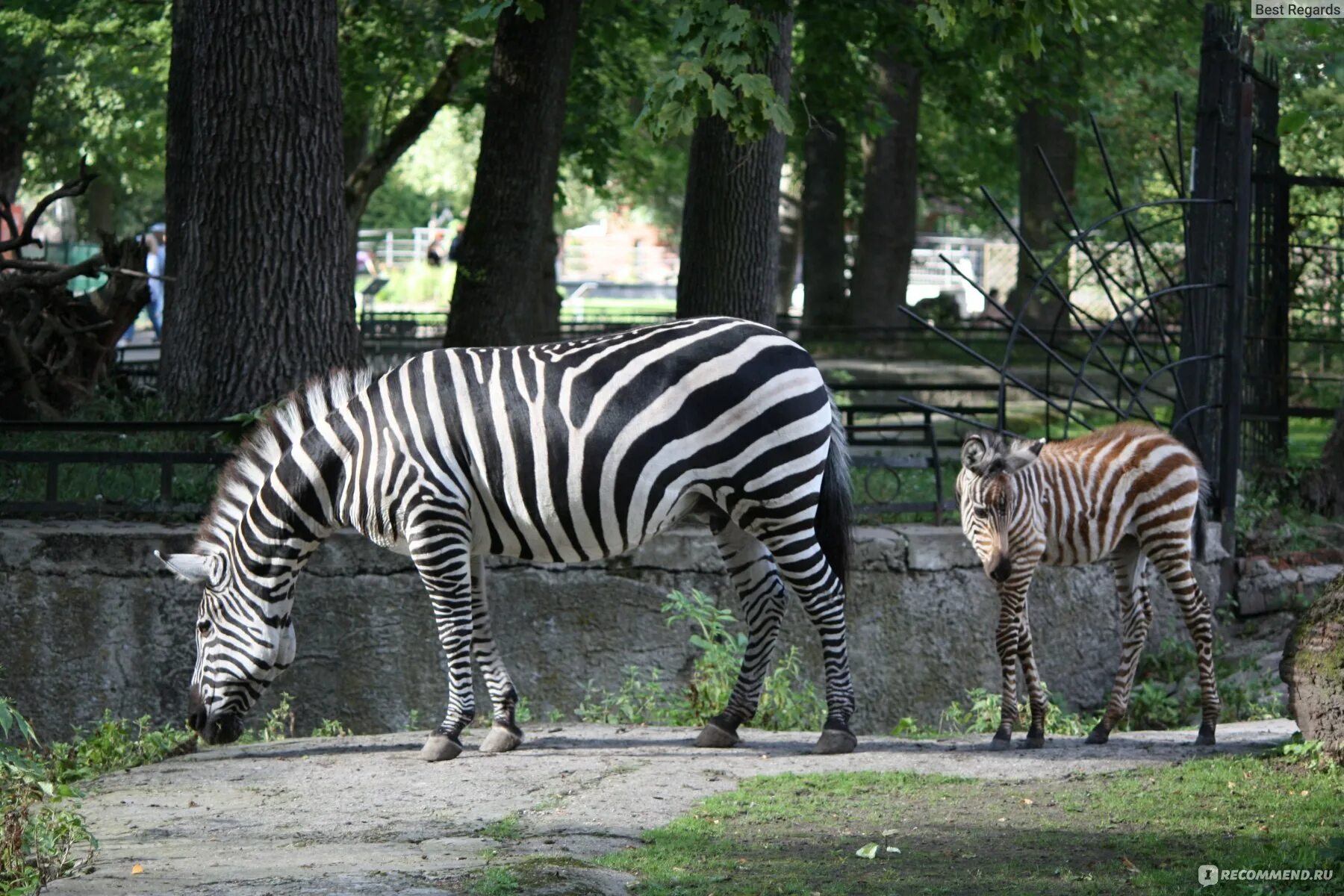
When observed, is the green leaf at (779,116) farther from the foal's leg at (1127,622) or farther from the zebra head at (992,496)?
the foal's leg at (1127,622)

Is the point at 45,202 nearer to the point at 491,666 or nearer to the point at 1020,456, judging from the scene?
the point at 491,666

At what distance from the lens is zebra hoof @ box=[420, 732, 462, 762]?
7086mm

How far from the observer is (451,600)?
7.05 meters

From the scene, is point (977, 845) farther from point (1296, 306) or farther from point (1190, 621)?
point (1296, 306)

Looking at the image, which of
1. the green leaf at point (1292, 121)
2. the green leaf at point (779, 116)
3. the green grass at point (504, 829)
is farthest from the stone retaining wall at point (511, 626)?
the green leaf at point (1292, 121)

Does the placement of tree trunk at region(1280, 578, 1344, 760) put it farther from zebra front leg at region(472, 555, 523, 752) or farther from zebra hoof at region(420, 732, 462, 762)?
zebra hoof at region(420, 732, 462, 762)

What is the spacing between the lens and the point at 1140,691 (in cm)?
926

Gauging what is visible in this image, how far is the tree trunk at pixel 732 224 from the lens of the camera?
36.4 feet

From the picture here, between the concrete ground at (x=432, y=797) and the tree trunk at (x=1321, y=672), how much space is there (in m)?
0.57

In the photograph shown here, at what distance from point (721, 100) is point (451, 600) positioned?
3.29 metres

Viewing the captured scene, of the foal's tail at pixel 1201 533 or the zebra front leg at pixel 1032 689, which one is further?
the foal's tail at pixel 1201 533

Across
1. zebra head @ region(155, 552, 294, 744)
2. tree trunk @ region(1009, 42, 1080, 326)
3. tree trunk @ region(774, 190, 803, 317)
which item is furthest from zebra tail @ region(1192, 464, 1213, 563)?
tree trunk @ region(774, 190, 803, 317)

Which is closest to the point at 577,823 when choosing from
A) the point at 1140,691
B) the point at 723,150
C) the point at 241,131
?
the point at 1140,691

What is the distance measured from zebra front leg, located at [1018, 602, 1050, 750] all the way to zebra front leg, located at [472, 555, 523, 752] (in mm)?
2442
